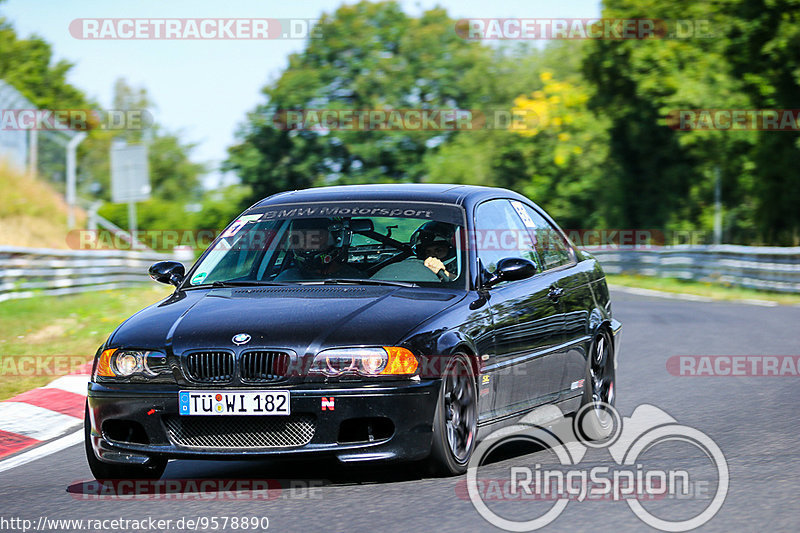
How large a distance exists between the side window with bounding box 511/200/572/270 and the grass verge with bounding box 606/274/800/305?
14.9m

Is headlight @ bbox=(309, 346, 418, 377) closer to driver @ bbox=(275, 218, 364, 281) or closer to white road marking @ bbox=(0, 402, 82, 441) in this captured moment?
driver @ bbox=(275, 218, 364, 281)

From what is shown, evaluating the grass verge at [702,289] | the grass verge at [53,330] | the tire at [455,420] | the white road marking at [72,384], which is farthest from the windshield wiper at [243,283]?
the grass verge at [702,289]

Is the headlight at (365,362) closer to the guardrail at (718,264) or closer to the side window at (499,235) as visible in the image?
the side window at (499,235)

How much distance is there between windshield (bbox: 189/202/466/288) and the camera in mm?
7195

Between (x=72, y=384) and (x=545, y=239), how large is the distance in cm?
426

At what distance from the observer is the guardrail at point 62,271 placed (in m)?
21.6

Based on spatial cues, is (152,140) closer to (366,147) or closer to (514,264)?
(366,147)

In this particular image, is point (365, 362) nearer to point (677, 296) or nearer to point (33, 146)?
point (677, 296)

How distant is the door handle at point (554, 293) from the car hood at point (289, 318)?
110cm

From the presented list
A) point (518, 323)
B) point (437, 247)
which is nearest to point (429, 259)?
point (437, 247)

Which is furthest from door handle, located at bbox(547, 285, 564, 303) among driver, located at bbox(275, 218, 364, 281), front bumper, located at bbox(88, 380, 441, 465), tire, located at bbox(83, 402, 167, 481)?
tire, located at bbox(83, 402, 167, 481)

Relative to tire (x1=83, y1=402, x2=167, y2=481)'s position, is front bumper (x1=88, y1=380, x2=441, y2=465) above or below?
above

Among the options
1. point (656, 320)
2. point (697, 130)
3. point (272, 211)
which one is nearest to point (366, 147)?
point (697, 130)

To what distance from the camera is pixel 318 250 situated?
7426 mm
